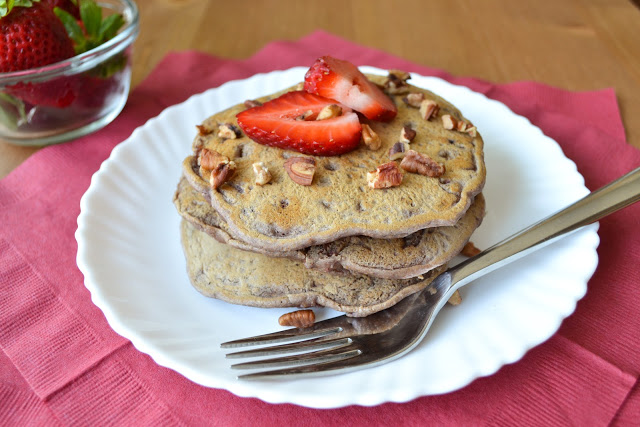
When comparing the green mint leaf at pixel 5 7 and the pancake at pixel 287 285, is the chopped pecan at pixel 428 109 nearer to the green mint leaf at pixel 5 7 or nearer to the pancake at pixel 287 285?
the pancake at pixel 287 285

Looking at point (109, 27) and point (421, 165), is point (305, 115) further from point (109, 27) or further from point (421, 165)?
point (109, 27)

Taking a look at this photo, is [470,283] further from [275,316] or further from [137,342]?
[137,342]

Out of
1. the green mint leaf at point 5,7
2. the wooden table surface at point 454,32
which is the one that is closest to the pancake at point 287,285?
the green mint leaf at point 5,7

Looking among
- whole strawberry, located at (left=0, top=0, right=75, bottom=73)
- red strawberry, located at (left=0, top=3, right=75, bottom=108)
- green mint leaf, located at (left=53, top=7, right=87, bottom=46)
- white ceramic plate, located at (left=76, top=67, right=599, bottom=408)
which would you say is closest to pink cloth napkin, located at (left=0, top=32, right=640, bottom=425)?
white ceramic plate, located at (left=76, top=67, right=599, bottom=408)

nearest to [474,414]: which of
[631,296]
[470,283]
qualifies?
[470,283]

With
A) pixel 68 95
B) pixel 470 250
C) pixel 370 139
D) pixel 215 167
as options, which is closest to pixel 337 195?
pixel 370 139

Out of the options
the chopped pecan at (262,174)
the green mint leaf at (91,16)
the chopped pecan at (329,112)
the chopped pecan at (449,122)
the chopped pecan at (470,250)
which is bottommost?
the chopped pecan at (470,250)

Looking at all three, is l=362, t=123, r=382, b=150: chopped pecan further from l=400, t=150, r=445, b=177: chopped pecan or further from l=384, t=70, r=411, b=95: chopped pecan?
l=384, t=70, r=411, b=95: chopped pecan
